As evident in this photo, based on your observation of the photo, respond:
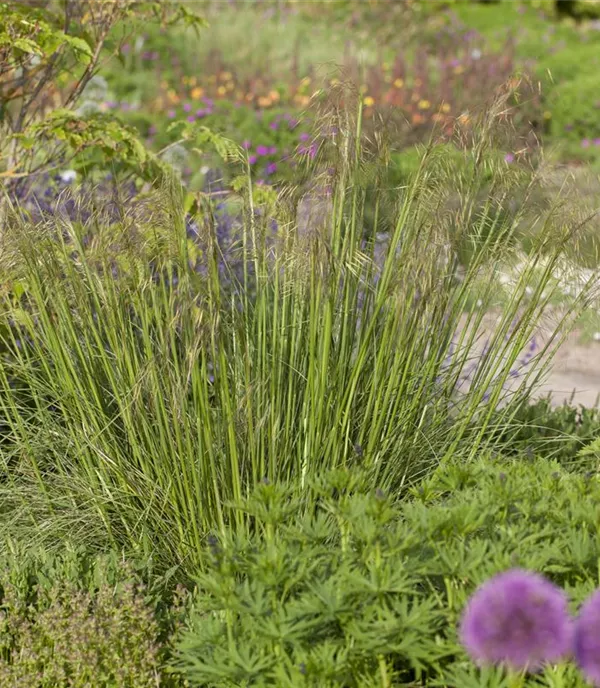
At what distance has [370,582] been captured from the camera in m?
1.94

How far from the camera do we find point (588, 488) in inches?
90.5

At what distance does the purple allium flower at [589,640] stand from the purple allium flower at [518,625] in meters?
0.02

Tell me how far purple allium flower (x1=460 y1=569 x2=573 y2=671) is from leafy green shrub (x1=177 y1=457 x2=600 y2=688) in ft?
0.79

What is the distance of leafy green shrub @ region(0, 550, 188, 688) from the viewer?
2.32 meters

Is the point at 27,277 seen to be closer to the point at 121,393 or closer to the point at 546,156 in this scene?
the point at 121,393

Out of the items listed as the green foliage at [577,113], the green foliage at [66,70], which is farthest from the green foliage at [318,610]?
the green foliage at [577,113]

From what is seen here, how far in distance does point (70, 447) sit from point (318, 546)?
1.08 metres

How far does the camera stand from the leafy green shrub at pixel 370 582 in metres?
1.93

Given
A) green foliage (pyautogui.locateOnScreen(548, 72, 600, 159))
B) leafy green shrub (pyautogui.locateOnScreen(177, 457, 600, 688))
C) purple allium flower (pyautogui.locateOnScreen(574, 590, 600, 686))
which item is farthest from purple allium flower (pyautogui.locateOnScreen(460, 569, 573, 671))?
green foliage (pyautogui.locateOnScreen(548, 72, 600, 159))

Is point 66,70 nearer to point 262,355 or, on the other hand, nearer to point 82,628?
point 262,355

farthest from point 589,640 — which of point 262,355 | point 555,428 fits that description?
point 555,428

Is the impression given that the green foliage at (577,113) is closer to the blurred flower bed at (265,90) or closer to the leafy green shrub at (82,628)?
the blurred flower bed at (265,90)

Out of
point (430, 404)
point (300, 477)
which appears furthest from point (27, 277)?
point (430, 404)

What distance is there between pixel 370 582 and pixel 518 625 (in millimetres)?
408
